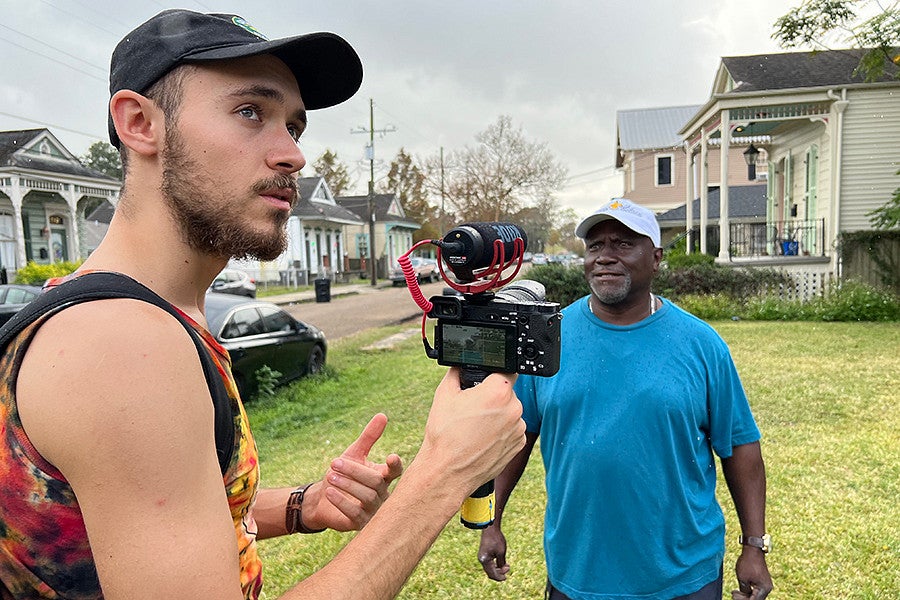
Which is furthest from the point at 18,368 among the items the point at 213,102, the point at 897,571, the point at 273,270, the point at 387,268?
the point at 387,268

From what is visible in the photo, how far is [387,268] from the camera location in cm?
4325

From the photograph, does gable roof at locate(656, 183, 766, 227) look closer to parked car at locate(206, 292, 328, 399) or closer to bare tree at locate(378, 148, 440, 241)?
parked car at locate(206, 292, 328, 399)

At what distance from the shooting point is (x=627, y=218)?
3025 mm

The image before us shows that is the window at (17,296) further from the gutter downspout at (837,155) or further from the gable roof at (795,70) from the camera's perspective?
the gutter downspout at (837,155)

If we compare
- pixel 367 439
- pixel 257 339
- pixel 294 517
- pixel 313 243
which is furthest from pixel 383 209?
pixel 367 439

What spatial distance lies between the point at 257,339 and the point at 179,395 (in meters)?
8.03

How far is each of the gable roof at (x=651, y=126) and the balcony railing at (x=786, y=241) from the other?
52.4 feet

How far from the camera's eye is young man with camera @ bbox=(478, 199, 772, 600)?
2.41 metres

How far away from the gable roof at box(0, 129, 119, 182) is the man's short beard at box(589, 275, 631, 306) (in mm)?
26541

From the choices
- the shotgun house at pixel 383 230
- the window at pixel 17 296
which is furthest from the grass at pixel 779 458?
the shotgun house at pixel 383 230

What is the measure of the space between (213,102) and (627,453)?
1905 millimetres

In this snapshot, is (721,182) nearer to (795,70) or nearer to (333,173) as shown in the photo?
(795,70)

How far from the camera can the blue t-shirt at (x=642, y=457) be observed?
7.90 feet

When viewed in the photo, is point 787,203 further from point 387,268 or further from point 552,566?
point 387,268
